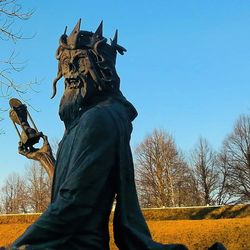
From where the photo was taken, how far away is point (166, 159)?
157 ft

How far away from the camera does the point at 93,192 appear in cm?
341

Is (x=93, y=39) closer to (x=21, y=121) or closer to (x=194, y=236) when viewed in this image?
(x=21, y=121)

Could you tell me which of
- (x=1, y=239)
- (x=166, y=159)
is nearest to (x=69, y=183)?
(x=1, y=239)

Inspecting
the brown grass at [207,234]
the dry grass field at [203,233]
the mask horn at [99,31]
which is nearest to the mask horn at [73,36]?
the mask horn at [99,31]

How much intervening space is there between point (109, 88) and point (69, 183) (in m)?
0.89

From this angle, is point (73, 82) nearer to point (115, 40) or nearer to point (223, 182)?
point (115, 40)

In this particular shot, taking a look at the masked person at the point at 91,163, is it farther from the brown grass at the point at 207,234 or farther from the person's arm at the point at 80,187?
the brown grass at the point at 207,234

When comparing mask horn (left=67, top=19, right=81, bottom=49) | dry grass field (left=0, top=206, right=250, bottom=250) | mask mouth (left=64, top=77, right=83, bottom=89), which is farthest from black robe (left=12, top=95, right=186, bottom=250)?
dry grass field (left=0, top=206, right=250, bottom=250)

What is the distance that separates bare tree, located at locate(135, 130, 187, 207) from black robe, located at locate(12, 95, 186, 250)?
41850mm

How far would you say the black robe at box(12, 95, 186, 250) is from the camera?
3.28m

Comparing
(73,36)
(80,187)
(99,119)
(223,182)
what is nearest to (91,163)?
(80,187)

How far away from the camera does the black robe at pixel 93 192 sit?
3283mm

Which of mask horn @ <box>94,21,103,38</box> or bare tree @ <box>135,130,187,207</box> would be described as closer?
mask horn @ <box>94,21,103,38</box>

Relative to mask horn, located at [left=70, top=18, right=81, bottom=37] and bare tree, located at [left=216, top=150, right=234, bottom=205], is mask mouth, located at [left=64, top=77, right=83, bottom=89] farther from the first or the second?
bare tree, located at [left=216, top=150, right=234, bottom=205]
